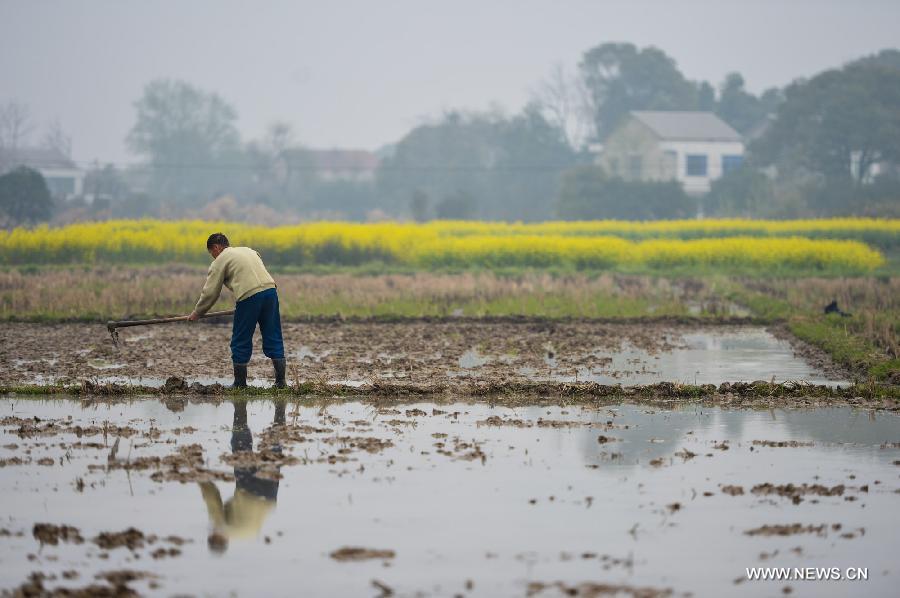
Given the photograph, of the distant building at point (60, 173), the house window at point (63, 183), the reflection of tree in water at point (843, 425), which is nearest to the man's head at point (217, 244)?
the reflection of tree in water at point (843, 425)

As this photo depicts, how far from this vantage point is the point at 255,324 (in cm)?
1193

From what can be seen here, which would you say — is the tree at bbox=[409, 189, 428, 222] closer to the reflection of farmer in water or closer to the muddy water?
the muddy water

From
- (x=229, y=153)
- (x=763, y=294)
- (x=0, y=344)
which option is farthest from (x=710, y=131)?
(x=0, y=344)

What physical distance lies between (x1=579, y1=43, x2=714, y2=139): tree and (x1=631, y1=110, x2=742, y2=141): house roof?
936 centimetres

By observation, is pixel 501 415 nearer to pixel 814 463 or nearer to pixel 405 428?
pixel 405 428

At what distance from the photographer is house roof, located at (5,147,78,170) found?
98.8 metres

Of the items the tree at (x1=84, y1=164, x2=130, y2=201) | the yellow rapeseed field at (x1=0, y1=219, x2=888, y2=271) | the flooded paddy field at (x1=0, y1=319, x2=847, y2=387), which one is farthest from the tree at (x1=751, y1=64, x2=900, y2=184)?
the flooded paddy field at (x1=0, y1=319, x2=847, y2=387)

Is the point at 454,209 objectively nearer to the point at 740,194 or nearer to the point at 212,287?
the point at 740,194

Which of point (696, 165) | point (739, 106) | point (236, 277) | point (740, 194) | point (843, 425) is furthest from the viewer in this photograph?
point (739, 106)

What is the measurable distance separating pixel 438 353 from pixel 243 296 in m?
4.84

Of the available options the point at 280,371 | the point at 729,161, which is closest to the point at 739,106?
the point at 729,161

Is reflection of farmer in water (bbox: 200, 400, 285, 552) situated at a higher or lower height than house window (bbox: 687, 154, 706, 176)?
lower

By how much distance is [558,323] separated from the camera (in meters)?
21.2

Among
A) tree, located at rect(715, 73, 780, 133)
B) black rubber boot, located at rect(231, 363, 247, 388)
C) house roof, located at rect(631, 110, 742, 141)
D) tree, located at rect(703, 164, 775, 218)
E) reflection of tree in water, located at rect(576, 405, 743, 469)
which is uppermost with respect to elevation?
tree, located at rect(715, 73, 780, 133)
